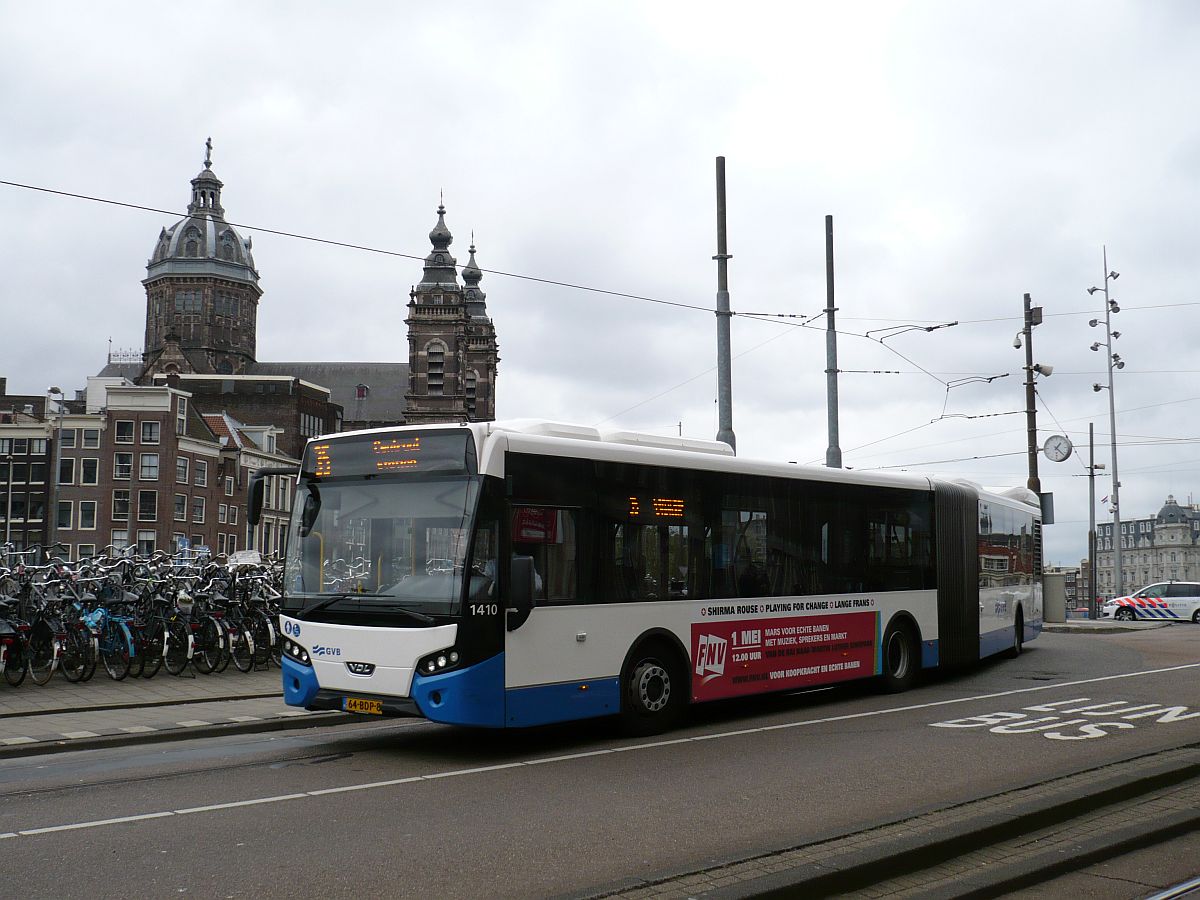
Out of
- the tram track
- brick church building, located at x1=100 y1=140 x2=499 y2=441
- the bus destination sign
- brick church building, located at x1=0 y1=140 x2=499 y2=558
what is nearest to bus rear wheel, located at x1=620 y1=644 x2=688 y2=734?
the bus destination sign

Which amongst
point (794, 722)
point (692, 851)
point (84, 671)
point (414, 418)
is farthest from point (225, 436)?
point (692, 851)

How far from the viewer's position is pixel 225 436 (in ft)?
232

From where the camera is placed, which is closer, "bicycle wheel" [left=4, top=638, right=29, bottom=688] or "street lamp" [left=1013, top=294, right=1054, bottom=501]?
"bicycle wheel" [left=4, top=638, right=29, bottom=688]

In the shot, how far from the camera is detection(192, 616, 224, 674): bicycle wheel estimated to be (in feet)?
47.9

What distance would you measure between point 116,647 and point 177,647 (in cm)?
76

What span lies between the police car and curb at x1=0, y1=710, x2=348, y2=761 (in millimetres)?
31339

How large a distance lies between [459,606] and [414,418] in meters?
98.3

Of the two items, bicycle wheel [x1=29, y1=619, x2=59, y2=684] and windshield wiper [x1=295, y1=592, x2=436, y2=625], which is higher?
windshield wiper [x1=295, y1=592, x2=436, y2=625]

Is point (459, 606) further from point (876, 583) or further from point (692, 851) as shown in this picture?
point (876, 583)

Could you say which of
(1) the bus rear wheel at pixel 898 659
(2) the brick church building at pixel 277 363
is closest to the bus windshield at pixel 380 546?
(1) the bus rear wheel at pixel 898 659

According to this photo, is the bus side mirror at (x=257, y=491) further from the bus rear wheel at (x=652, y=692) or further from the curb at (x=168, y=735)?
the bus rear wheel at (x=652, y=692)

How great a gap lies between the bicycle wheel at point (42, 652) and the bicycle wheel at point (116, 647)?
2.32 feet

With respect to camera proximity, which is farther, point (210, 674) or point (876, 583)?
point (210, 674)

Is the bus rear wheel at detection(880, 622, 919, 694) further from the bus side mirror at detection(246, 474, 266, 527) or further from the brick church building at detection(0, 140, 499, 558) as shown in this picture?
the brick church building at detection(0, 140, 499, 558)
